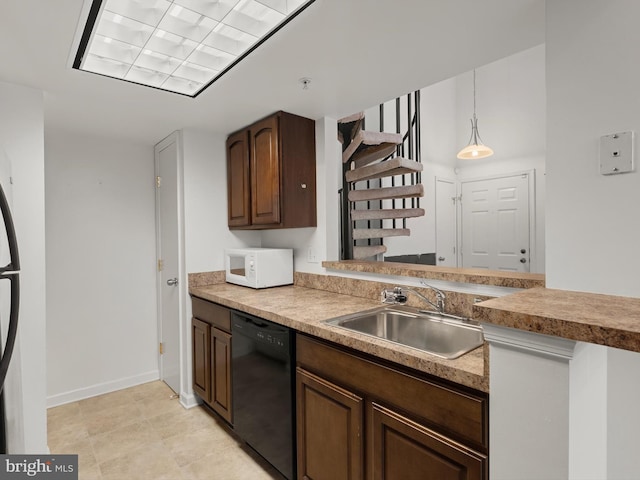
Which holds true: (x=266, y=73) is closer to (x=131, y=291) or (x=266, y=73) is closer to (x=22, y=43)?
(x=22, y=43)

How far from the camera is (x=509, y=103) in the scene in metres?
→ 4.44

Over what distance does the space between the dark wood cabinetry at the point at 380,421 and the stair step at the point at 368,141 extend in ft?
6.06

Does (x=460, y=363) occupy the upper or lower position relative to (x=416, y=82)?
lower

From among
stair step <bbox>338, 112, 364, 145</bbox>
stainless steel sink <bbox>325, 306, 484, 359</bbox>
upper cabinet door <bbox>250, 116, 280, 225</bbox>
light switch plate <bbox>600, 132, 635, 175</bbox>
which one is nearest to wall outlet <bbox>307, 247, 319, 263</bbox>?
upper cabinet door <bbox>250, 116, 280, 225</bbox>

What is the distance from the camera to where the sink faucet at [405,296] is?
1724 millimetres

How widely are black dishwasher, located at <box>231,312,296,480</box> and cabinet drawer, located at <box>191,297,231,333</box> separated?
9 centimetres

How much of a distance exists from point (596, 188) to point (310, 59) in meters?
1.26

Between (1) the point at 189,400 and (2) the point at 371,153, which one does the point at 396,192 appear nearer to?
(2) the point at 371,153

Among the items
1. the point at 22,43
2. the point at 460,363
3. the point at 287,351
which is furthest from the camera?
the point at 287,351

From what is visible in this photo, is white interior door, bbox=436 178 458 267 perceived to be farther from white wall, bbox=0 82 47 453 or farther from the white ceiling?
white wall, bbox=0 82 47 453

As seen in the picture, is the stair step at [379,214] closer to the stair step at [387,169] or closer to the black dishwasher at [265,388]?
the stair step at [387,169]

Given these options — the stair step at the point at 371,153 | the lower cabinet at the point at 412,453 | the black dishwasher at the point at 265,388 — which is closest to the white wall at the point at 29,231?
the black dishwasher at the point at 265,388

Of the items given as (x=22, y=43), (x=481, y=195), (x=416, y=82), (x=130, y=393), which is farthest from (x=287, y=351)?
(x=481, y=195)

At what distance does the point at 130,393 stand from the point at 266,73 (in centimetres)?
275
